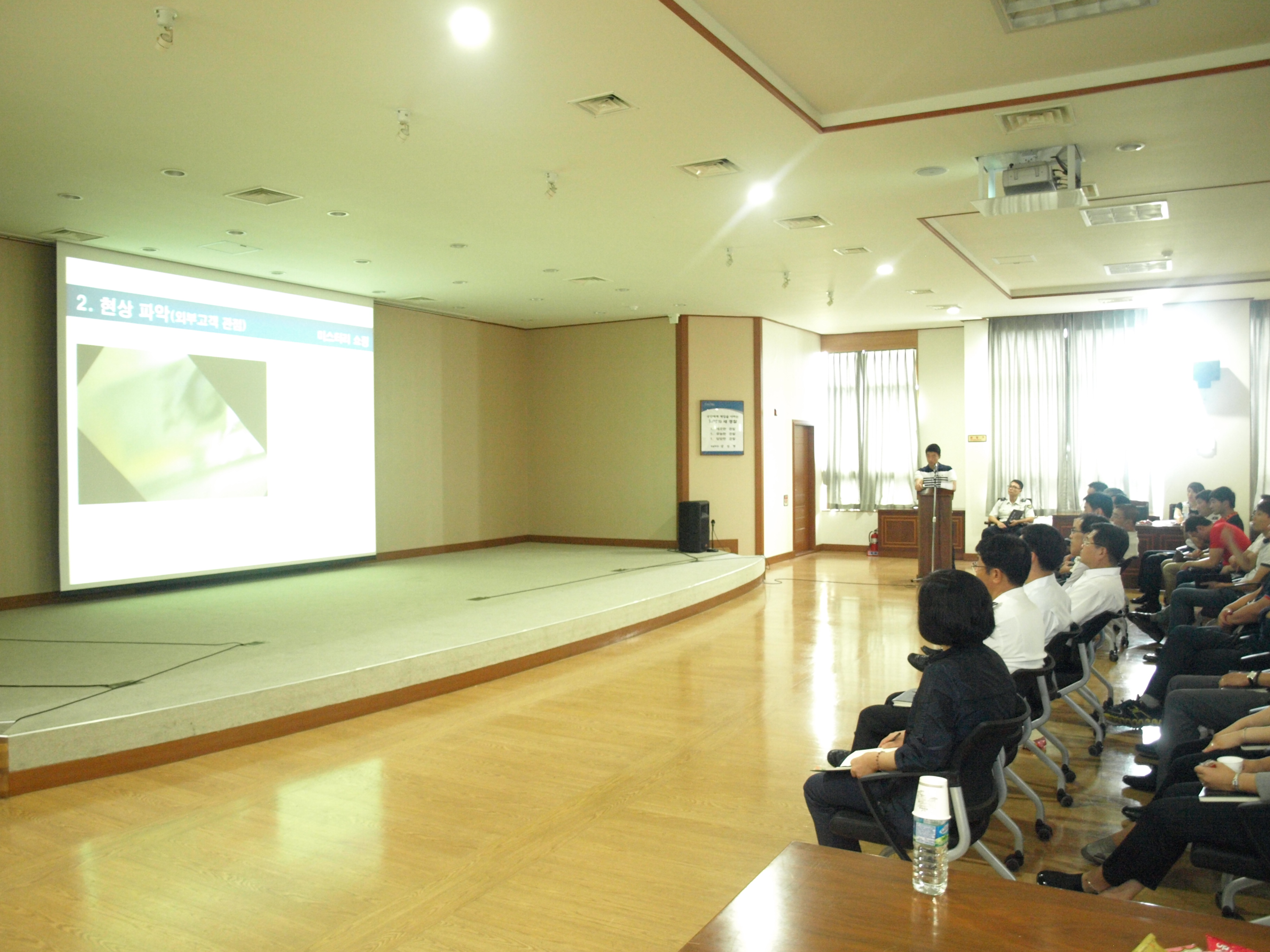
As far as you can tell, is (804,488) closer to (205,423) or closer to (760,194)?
(760,194)

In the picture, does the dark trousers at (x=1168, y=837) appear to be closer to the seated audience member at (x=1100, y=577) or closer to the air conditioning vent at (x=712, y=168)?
the seated audience member at (x=1100, y=577)

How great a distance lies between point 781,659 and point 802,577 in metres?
4.79

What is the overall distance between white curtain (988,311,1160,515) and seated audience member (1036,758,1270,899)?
33.8ft

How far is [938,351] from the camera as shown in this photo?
1312 cm

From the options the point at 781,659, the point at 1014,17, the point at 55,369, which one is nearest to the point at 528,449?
the point at 55,369

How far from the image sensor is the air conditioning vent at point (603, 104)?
4.61 meters

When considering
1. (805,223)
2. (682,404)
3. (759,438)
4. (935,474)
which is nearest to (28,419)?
(805,223)

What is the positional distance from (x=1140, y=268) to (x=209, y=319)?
937 centimetres

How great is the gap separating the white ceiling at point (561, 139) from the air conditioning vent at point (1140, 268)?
0.87 ft

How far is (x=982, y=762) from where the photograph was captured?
2561 mm

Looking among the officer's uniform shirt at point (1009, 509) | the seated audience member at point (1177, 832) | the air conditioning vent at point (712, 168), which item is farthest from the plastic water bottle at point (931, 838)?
the officer's uniform shirt at point (1009, 509)

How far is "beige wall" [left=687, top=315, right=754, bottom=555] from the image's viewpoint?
39.1 ft

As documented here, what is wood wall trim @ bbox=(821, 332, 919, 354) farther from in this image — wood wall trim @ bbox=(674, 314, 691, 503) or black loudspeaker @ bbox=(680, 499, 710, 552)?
black loudspeaker @ bbox=(680, 499, 710, 552)

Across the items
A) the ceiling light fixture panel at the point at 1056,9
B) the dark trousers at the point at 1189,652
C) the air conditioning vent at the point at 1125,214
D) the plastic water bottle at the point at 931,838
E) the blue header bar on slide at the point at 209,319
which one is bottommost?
the dark trousers at the point at 1189,652
